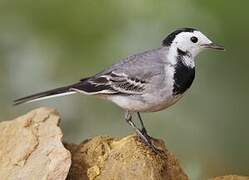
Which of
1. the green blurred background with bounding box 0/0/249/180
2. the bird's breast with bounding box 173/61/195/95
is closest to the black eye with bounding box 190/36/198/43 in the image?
the bird's breast with bounding box 173/61/195/95

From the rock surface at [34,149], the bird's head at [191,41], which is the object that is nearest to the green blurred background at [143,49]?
the rock surface at [34,149]

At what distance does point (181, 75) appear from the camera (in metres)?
3.23

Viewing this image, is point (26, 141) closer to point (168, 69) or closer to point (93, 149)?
point (93, 149)

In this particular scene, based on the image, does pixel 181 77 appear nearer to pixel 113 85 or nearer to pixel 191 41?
pixel 191 41

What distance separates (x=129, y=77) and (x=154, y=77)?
0.14 metres

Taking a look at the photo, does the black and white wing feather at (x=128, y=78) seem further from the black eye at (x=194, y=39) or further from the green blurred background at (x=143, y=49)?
the green blurred background at (x=143, y=49)

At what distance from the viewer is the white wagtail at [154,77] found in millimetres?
3225

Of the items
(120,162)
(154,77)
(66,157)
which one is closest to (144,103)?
(154,77)

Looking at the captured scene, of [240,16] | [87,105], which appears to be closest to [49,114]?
[87,105]

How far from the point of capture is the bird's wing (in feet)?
10.7

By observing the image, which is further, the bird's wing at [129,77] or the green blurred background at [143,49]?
the green blurred background at [143,49]

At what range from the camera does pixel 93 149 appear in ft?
10.7

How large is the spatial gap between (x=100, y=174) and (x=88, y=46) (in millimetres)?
1807

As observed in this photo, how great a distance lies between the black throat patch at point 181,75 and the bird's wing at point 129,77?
81mm
